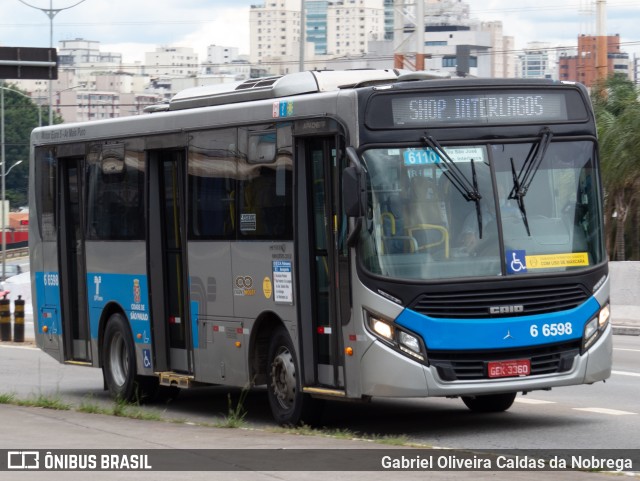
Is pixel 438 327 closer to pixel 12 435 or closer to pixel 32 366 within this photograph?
pixel 12 435

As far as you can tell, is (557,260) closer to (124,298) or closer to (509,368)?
(509,368)

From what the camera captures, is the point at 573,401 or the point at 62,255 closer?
the point at 573,401

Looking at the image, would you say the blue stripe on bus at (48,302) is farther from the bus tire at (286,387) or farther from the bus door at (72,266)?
the bus tire at (286,387)

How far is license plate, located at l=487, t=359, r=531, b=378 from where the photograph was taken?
39.6 ft

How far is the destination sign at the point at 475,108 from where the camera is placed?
40.4 ft

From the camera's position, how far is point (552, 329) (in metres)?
12.3

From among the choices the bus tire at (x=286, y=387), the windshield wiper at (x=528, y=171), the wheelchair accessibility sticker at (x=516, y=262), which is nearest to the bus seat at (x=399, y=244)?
the wheelchair accessibility sticker at (x=516, y=262)

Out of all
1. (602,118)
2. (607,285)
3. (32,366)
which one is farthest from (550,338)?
(602,118)

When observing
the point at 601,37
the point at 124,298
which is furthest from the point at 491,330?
the point at 601,37

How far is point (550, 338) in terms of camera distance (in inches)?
484

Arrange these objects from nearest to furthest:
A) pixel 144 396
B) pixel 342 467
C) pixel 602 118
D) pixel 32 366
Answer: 1. pixel 342 467
2. pixel 144 396
3. pixel 32 366
4. pixel 602 118

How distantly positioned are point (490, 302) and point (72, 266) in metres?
7.67

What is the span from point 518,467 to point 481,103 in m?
3.93

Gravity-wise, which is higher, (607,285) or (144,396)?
(607,285)
